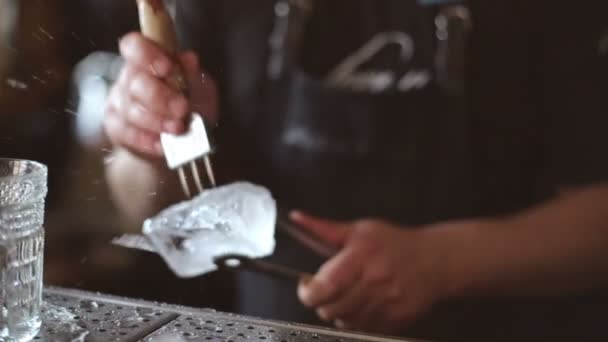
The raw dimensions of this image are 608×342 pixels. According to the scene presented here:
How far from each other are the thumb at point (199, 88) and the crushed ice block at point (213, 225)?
0.07 meters

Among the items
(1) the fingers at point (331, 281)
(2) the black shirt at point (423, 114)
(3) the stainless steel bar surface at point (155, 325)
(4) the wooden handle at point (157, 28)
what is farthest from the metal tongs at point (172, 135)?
(2) the black shirt at point (423, 114)

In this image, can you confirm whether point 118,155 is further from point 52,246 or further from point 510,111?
point 510,111

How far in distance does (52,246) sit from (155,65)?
0.56 metres

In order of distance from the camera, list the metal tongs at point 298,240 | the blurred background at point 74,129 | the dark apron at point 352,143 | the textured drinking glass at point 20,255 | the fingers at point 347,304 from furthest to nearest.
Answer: the dark apron at point 352,143, the fingers at point 347,304, the metal tongs at point 298,240, the blurred background at point 74,129, the textured drinking glass at point 20,255

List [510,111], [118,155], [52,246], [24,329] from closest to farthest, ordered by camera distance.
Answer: [24,329] → [118,155] → [52,246] → [510,111]

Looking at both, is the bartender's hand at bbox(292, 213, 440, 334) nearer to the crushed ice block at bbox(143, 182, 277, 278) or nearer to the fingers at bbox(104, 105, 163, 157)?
the crushed ice block at bbox(143, 182, 277, 278)

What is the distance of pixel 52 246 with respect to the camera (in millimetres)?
1057

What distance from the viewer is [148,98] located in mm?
594

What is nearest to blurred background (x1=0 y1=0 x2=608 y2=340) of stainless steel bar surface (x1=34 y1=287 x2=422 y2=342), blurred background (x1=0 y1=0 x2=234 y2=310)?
blurred background (x1=0 y1=0 x2=234 y2=310)

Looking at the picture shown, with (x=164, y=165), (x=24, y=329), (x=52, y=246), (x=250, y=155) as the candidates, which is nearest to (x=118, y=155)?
(x=164, y=165)

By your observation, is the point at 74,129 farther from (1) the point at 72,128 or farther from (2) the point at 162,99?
(2) the point at 162,99

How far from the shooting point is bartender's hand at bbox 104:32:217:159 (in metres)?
0.59

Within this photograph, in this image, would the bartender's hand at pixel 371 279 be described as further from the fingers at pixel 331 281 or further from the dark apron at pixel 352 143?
the dark apron at pixel 352 143

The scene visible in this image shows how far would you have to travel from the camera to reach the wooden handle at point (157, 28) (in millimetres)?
595
